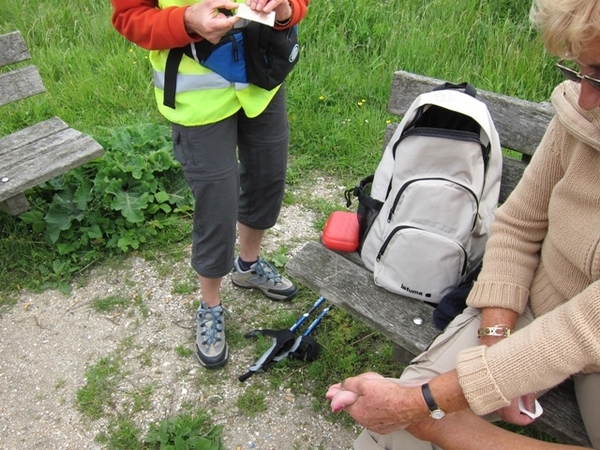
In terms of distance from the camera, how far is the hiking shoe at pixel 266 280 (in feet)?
9.73

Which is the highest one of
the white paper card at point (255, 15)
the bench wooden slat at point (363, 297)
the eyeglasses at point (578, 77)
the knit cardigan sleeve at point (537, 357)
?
the eyeglasses at point (578, 77)

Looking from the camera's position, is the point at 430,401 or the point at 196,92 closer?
the point at 430,401

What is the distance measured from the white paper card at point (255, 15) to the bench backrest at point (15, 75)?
1.90 meters

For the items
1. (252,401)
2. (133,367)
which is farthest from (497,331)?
(133,367)

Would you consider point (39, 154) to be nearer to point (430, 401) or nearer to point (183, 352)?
point (183, 352)

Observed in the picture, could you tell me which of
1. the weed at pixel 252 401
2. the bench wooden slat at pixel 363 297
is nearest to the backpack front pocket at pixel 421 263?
the bench wooden slat at pixel 363 297

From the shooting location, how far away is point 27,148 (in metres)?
3.29

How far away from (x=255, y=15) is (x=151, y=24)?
1.12 feet

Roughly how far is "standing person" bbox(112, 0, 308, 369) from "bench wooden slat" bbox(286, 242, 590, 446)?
1.19 feet

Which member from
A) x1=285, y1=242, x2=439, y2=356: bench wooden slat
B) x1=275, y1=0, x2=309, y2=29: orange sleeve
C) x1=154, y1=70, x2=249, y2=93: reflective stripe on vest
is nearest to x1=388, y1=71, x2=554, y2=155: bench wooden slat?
x1=275, y1=0, x2=309, y2=29: orange sleeve

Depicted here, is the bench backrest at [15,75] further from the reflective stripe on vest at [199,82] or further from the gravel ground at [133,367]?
the reflective stripe on vest at [199,82]

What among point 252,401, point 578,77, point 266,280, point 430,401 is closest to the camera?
point 578,77

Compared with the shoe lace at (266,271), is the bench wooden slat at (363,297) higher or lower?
higher

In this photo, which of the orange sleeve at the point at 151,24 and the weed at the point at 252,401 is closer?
the orange sleeve at the point at 151,24
